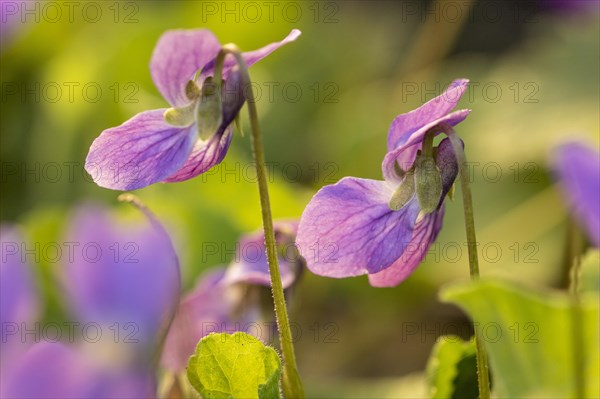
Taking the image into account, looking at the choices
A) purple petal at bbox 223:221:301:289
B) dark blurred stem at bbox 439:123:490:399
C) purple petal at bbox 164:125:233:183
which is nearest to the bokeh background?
purple petal at bbox 223:221:301:289

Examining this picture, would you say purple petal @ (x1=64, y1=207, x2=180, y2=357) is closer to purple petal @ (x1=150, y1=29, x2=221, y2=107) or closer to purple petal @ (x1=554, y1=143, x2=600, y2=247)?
purple petal @ (x1=150, y1=29, x2=221, y2=107)

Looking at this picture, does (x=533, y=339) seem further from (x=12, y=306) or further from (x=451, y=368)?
(x=12, y=306)

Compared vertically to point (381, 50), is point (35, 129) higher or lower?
lower

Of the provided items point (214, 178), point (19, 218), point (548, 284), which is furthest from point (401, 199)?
point (19, 218)

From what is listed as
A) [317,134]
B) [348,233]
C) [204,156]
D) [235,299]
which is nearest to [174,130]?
[204,156]

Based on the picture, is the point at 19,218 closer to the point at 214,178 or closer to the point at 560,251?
the point at 214,178

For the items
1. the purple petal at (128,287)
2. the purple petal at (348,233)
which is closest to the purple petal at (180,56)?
the purple petal at (348,233)
